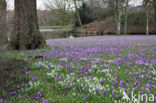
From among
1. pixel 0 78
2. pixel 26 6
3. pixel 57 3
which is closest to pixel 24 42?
pixel 26 6

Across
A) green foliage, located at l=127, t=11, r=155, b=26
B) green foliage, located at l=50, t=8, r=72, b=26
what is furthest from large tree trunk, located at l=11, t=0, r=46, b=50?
green foliage, located at l=127, t=11, r=155, b=26

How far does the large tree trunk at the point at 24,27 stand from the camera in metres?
10.8

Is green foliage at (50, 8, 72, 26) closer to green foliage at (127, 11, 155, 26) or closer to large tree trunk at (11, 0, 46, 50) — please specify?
green foliage at (127, 11, 155, 26)

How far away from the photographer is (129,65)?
243 inches

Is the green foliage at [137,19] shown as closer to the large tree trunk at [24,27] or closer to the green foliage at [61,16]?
the green foliage at [61,16]

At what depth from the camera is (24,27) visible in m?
10.7

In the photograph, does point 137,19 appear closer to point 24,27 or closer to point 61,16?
point 61,16

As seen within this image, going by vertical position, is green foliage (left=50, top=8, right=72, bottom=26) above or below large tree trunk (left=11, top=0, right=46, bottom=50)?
above

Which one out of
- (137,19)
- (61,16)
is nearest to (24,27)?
(61,16)

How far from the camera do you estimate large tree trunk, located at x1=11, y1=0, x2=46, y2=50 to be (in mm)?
10750

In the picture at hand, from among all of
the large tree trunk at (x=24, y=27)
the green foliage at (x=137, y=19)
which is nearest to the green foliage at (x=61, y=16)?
the green foliage at (x=137, y=19)

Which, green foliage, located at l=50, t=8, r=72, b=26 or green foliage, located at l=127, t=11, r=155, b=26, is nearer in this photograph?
green foliage, located at l=127, t=11, r=155, b=26

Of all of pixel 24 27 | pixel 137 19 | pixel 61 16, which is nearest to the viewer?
pixel 24 27

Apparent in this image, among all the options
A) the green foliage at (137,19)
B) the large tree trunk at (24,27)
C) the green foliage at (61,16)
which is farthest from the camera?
the green foliage at (61,16)
